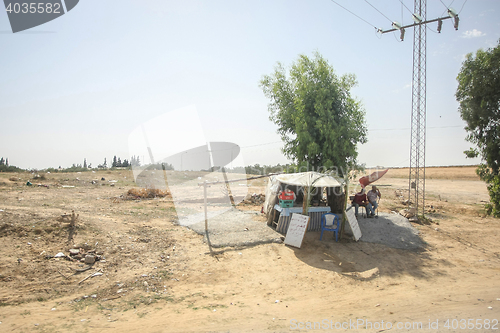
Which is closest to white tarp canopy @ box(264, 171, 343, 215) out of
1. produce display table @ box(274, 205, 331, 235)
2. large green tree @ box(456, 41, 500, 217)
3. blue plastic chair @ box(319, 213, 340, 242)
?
produce display table @ box(274, 205, 331, 235)

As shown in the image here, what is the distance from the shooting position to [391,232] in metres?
10.6

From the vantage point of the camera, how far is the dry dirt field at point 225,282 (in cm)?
496

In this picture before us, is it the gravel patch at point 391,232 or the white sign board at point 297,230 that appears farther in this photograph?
the gravel patch at point 391,232

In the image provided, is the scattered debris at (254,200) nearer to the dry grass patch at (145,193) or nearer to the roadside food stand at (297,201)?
the roadside food stand at (297,201)

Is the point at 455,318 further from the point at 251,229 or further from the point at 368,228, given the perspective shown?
the point at 251,229

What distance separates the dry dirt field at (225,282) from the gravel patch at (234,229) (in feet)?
1.64

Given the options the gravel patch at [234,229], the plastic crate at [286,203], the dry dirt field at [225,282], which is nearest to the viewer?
the dry dirt field at [225,282]

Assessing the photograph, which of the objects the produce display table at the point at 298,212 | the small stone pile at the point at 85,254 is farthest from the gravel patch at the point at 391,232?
the small stone pile at the point at 85,254

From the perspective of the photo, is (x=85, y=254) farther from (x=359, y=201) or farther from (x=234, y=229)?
(x=359, y=201)

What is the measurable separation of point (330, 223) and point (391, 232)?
2572 mm

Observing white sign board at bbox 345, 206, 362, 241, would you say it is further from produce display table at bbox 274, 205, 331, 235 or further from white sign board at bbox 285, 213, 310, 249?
white sign board at bbox 285, 213, 310, 249

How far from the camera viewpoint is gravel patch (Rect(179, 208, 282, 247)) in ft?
30.1

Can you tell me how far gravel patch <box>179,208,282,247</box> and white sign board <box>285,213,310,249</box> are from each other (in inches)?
18.8

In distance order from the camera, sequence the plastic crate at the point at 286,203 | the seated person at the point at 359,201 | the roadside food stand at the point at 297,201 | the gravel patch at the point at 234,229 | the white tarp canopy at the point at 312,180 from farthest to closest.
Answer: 1. the seated person at the point at 359,201
2. the plastic crate at the point at 286,203
3. the roadside food stand at the point at 297,201
4. the white tarp canopy at the point at 312,180
5. the gravel patch at the point at 234,229
